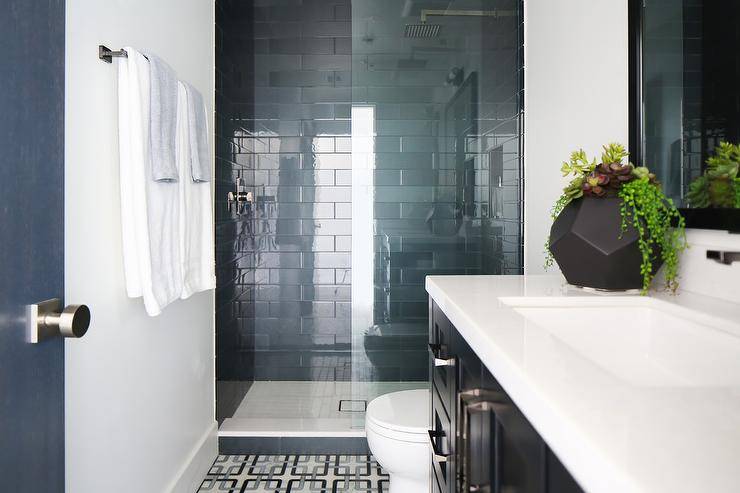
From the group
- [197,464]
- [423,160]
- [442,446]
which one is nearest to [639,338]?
[442,446]

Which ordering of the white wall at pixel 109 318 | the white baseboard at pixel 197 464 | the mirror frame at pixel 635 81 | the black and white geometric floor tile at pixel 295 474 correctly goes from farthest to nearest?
1. the black and white geometric floor tile at pixel 295 474
2. the white baseboard at pixel 197 464
3. the mirror frame at pixel 635 81
4. the white wall at pixel 109 318

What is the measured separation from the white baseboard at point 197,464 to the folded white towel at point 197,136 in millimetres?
1216

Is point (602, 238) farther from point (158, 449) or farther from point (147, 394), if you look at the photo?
point (158, 449)

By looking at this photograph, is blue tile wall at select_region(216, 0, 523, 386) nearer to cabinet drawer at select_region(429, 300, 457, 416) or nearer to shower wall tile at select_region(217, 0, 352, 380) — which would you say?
shower wall tile at select_region(217, 0, 352, 380)

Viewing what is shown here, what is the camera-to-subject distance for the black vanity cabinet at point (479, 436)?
60cm

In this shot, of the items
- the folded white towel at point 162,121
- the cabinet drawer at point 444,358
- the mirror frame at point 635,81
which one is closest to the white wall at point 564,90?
the mirror frame at point 635,81

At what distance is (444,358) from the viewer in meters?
1.30

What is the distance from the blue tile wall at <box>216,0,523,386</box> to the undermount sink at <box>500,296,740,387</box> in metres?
1.53

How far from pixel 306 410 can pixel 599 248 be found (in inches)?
Answer: 76.9

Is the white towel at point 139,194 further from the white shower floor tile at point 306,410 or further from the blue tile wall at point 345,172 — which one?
the white shower floor tile at point 306,410

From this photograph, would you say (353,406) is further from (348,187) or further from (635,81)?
(635,81)

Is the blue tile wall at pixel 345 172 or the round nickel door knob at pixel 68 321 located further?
the blue tile wall at pixel 345 172

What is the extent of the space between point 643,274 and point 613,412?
0.86 metres

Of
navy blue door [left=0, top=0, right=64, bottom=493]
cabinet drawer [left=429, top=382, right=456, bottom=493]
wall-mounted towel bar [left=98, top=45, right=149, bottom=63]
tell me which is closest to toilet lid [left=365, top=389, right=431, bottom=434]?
cabinet drawer [left=429, top=382, right=456, bottom=493]
